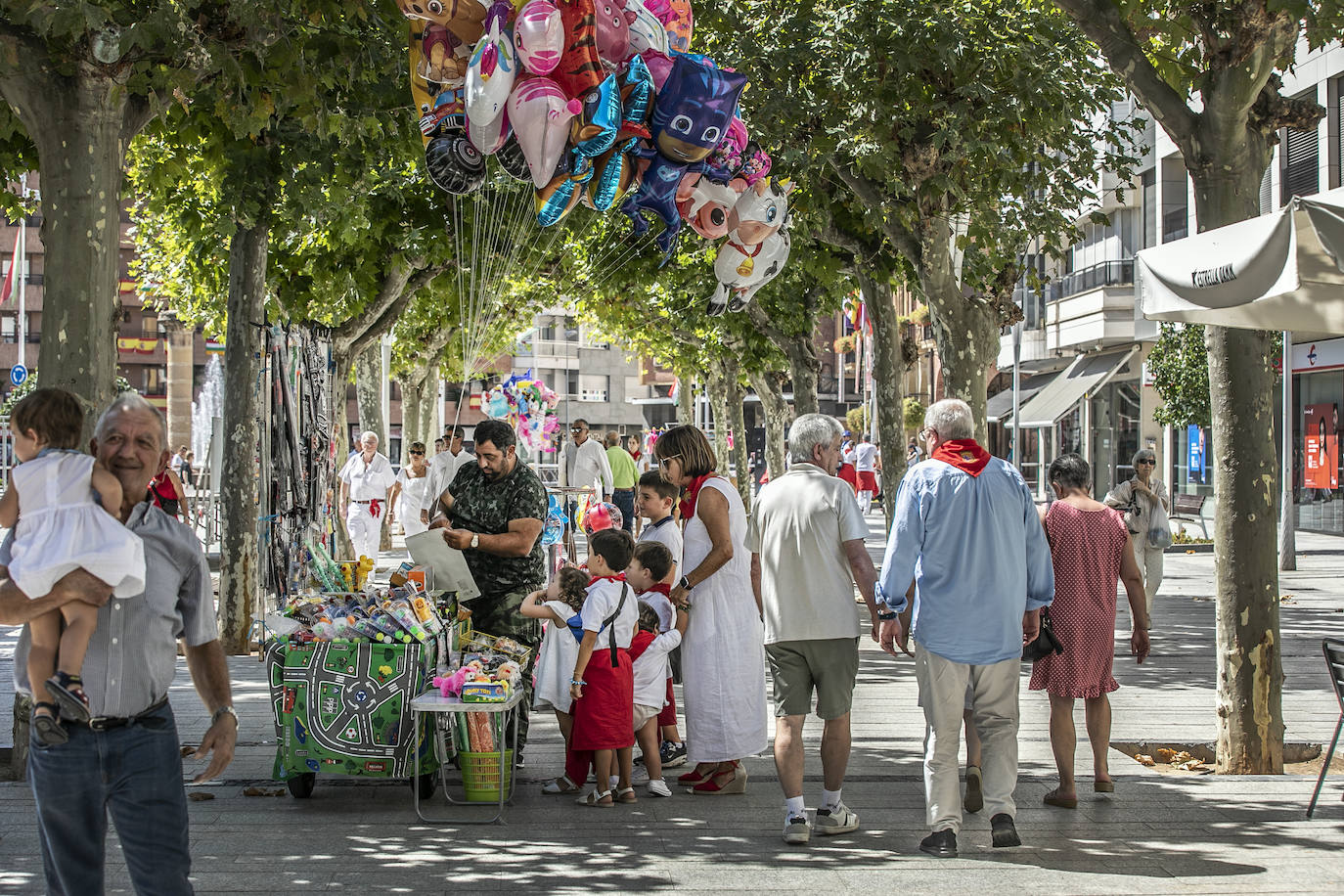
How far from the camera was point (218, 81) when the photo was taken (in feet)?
28.2

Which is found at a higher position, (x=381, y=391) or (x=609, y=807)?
(x=381, y=391)

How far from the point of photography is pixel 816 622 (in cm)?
649

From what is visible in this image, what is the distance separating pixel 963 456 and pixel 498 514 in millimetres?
2845

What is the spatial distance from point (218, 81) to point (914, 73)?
6104mm

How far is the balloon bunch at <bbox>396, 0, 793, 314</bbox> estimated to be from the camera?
314 inches

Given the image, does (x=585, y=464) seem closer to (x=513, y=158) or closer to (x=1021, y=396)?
(x=513, y=158)

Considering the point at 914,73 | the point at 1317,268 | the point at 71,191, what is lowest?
the point at 1317,268

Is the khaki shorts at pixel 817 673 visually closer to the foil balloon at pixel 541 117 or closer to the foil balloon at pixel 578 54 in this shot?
the foil balloon at pixel 541 117

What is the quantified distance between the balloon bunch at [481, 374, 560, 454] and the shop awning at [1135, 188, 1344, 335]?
53.4 ft

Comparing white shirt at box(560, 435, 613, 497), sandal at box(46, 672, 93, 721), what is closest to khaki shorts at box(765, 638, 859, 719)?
sandal at box(46, 672, 93, 721)

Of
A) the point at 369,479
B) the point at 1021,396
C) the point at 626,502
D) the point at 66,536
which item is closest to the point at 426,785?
the point at 66,536

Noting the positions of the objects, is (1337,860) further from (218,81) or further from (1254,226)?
(218,81)

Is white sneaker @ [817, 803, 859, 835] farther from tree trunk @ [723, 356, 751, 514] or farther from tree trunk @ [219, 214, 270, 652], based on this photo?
tree trunk @ [723, 356, 751, 514]

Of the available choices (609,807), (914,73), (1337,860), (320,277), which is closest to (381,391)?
(320,277)
